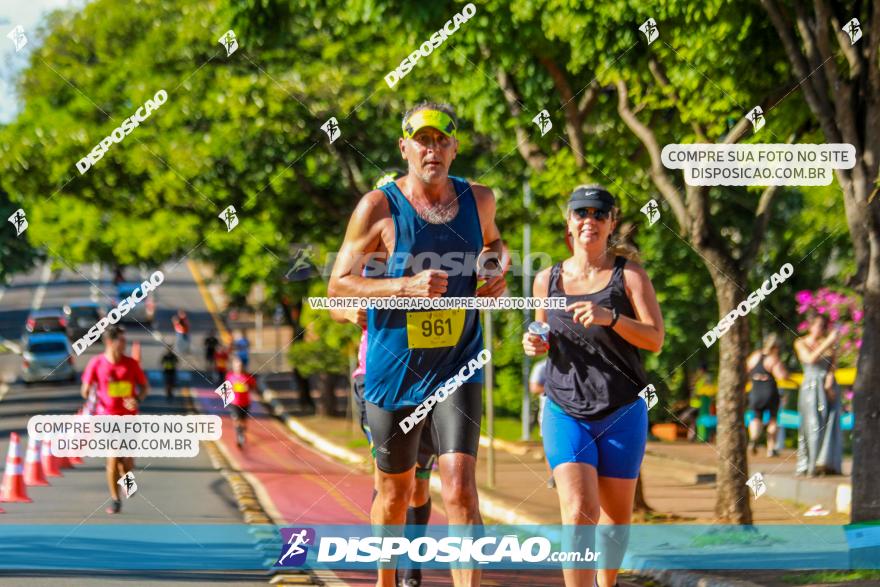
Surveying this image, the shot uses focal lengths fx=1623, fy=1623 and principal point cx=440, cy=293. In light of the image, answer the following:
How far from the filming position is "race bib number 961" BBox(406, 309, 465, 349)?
709 cm

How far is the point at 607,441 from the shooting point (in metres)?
7.35

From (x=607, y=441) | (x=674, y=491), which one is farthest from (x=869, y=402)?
(x=674, y=491)

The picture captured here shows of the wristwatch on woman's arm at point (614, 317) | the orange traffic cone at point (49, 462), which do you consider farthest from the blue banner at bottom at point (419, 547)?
the orange traffic cone at point (49, 462)

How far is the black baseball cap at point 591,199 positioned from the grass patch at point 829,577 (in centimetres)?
288

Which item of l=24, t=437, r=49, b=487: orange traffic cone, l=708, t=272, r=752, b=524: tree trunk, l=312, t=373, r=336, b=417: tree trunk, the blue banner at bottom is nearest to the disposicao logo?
the blue banner at bottom

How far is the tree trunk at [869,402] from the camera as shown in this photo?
408 inches

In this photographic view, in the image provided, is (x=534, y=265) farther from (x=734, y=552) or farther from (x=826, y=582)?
(x=826, y=582)

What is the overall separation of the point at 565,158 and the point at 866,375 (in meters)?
4.72

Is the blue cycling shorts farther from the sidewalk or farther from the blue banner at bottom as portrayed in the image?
the sidewalk

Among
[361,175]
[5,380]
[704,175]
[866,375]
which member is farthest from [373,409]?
[5,380]

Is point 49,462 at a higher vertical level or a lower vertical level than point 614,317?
higher

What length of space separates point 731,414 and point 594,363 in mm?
5820

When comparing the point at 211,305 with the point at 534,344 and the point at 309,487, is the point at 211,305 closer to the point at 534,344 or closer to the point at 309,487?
the point at 309,487

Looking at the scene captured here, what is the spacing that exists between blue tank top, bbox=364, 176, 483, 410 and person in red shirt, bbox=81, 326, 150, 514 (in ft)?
24.5
